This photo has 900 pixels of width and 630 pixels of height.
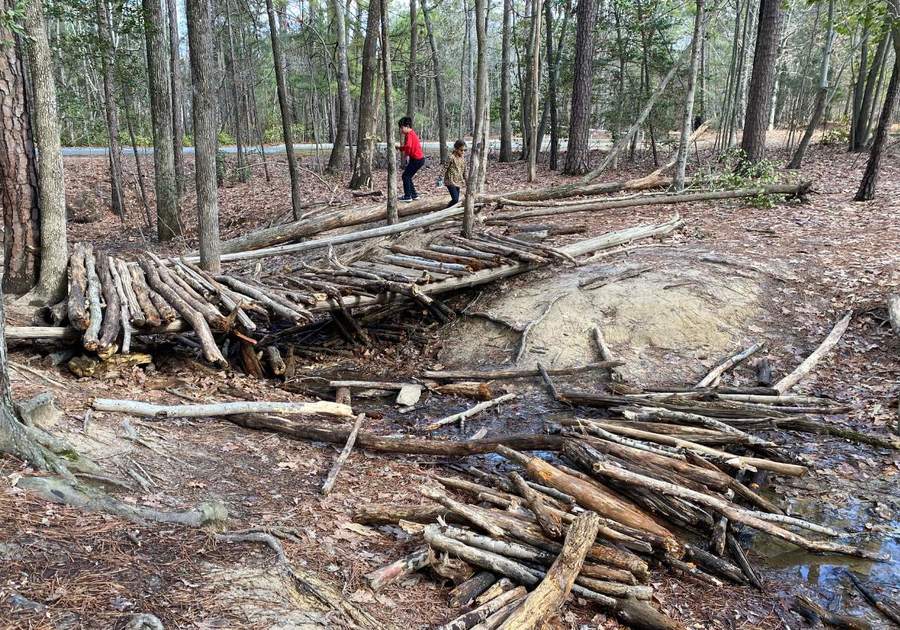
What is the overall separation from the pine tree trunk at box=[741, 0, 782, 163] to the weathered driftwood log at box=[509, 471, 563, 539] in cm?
1309

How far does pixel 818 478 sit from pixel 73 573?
6035 millimetres

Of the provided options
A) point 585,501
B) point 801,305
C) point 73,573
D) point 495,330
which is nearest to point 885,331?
point 801,305

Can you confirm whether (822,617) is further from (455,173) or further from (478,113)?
(455,173)

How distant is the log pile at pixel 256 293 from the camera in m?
6.68

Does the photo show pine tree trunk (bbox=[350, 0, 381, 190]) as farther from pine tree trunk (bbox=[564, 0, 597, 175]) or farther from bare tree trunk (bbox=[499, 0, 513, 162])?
pine tree trunk (bbox=[564, 0, 597, 175])

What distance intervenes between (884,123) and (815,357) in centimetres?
653

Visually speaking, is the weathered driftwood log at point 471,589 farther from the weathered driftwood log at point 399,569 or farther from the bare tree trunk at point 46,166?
the bare tree trunk at point 46,166

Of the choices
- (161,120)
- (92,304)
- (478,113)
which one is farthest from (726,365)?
(161,120)

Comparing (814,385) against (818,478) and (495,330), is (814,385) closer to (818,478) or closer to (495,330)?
(818,478)

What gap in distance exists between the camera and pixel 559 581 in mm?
3881

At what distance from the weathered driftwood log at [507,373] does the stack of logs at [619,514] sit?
51.8 inches

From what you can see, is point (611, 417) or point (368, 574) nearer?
point (368, 574)

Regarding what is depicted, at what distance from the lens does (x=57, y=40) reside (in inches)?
581

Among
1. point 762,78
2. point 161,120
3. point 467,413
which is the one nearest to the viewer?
point 467,413
